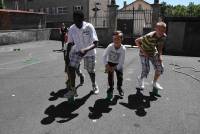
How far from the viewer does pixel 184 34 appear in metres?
18.4

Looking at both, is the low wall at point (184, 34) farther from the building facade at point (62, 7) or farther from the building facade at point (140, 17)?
the building facade at point (62, 7)

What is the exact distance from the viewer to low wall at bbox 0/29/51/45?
22.8m

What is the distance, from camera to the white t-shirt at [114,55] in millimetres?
6363

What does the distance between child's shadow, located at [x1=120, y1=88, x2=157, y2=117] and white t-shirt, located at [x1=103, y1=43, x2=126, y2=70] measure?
0.87 m

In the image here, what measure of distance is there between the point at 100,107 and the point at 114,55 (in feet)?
4.09

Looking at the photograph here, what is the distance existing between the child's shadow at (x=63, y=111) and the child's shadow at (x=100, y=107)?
1.07 ft

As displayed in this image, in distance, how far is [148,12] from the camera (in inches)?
889

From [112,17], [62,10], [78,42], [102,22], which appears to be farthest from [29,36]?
[78,42]

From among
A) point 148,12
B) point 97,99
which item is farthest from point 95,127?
point 148,12

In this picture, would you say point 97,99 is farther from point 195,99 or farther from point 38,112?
point 195,99

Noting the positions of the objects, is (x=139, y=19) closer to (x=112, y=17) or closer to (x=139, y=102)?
(x=112, y=17)

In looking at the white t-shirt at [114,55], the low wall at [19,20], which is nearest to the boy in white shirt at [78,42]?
the white t-shirt at [114,55]

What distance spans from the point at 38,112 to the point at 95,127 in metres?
1.43

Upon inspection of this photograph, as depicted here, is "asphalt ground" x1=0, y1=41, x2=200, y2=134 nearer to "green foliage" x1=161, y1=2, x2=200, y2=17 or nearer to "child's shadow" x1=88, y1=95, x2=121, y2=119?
"child's shadow" x1=88, y1=95, x2=121, y2=119
